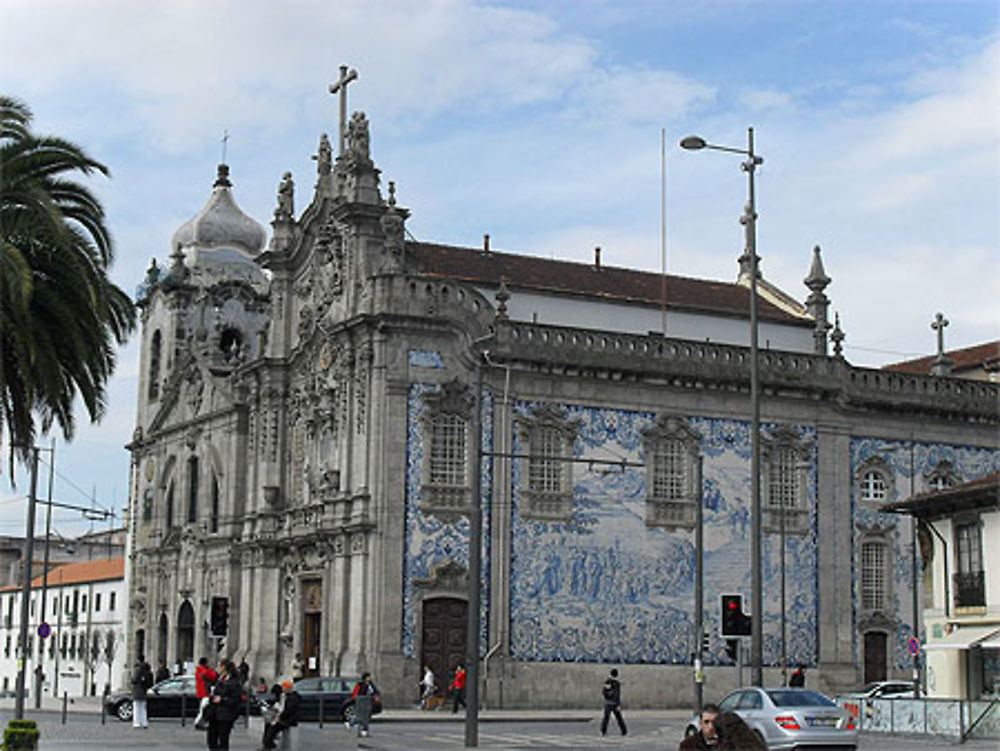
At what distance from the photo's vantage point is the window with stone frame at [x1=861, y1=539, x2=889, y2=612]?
54.5 m

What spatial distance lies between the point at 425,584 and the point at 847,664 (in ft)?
50.3

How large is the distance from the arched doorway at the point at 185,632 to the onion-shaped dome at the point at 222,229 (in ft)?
58.6

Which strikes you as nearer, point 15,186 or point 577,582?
point 15,186

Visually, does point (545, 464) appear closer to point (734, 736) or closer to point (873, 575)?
point (873, 575)

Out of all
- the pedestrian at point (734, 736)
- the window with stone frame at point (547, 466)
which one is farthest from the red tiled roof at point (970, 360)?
the pedestrian at point (734, 736)

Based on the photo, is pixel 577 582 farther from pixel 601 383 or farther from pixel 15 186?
pixel 15 186

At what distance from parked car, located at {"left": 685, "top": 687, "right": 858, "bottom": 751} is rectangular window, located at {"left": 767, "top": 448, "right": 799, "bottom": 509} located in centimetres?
2597

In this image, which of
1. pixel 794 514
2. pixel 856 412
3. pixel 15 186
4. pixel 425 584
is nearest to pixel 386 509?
pixel 425 584

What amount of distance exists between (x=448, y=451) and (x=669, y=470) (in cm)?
791

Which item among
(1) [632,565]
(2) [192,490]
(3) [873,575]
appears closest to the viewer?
(1) [632,565]

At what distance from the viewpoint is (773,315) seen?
61312 millimetres

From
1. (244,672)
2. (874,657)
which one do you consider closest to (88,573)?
(244,672)

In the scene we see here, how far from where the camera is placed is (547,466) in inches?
1980

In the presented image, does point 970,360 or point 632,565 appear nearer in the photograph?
point 632,565
